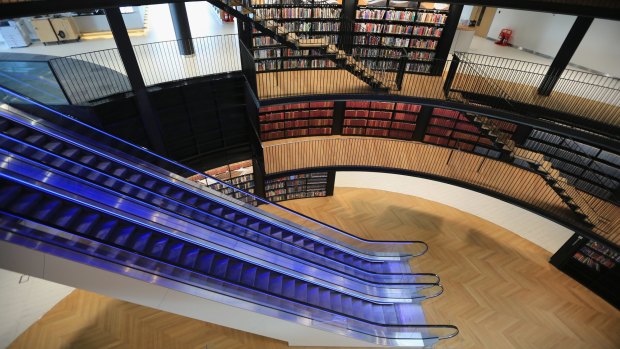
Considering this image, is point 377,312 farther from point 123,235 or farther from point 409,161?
point 123,235

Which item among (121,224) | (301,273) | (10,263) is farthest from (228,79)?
(10,263)

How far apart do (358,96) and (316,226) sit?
392 centimetres

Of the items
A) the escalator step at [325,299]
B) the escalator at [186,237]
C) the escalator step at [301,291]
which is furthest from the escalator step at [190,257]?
the escalator step at [325,299]

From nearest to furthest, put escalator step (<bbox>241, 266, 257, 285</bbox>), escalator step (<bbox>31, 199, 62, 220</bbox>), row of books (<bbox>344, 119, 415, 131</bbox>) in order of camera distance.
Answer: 1. escalator step (<bbox>31, 199, 62, 220</bbox>)
2. escalator step (<bbox>241, 266, 257, 285</bbox>)
3. row of books (<bbox>344, 119, 415, 131</bbox>)

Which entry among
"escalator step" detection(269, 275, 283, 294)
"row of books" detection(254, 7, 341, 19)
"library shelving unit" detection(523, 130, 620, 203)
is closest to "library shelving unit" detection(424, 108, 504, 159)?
"library shelving unit" detection(523, 130, 620, 203)

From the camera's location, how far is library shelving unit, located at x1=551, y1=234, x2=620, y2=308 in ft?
26.4

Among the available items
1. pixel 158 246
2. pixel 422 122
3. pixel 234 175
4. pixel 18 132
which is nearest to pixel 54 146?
pixel 18 132

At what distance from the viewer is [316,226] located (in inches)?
368

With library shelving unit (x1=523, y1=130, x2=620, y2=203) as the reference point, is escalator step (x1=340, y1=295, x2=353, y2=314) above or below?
below

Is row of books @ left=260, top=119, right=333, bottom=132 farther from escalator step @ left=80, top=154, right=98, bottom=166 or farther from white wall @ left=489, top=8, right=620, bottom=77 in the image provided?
white wall @ left=489, top=8, right=620, bottom=77

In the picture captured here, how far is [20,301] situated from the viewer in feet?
21.6

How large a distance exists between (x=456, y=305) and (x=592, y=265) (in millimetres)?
3968

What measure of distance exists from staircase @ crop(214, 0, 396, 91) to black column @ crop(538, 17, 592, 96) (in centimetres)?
369

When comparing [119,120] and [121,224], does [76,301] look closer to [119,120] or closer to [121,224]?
[121,224]
